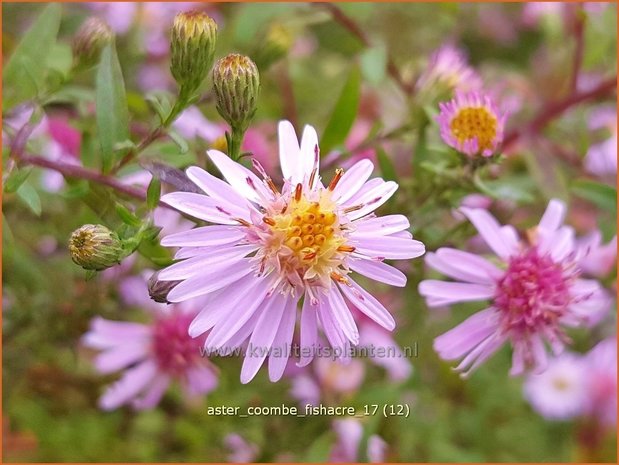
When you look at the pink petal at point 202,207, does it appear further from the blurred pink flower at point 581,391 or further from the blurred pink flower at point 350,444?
the blurred pink flower at point 581,391

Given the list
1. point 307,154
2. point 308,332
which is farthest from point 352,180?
point 308,332

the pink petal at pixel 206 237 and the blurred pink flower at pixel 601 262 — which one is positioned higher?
the blurred pink flower at pixel 601 262

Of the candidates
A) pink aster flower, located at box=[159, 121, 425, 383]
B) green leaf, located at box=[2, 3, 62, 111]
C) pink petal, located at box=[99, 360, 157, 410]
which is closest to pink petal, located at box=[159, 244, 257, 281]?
pink aster flower, located at box=[159, 121, 425, 383]

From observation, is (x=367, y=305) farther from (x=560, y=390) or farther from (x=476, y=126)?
(x=560, y=390)

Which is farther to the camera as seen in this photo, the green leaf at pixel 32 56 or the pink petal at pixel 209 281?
the green leaf at pixel 32 56

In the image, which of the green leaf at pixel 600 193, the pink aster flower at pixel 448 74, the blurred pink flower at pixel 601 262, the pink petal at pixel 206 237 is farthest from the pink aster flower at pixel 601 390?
the pink petal at pixel 206 237

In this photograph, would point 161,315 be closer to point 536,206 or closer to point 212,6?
point 536,206

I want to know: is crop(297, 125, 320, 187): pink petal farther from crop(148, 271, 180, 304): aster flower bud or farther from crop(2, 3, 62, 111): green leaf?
crop(2, 3, 62, 111): green leaf
